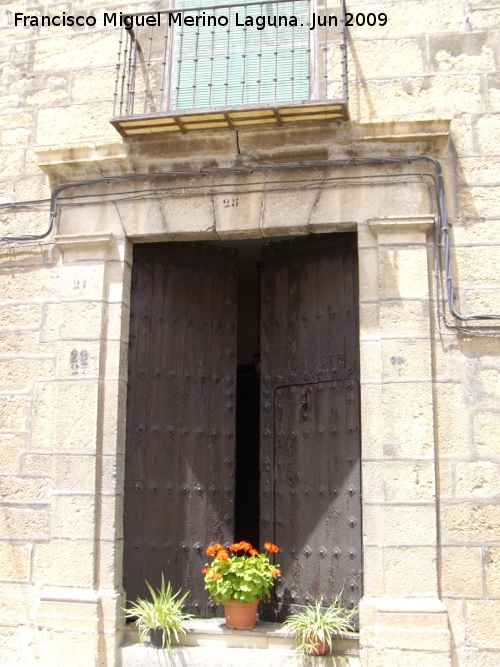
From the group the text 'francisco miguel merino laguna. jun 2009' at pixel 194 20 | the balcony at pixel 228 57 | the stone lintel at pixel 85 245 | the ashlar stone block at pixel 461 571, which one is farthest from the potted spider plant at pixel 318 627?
the text 'francisco miguel merino laguna. jun 2009' at pixel 194 20

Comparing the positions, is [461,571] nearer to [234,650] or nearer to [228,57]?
[234,650]

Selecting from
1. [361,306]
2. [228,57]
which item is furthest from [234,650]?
[228,57]

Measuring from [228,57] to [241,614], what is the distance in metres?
3.50

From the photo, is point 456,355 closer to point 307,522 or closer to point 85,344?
point 307,522

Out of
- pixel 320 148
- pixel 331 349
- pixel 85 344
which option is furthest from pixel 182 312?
pixel 320 148

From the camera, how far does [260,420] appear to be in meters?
5.00

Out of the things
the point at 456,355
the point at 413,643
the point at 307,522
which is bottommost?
the point at 413,643

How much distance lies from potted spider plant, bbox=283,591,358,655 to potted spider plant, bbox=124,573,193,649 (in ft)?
2.08

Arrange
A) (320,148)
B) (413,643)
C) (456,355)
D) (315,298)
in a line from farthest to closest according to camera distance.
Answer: (315,298) → (320,148) → (456,355) → (413,643)

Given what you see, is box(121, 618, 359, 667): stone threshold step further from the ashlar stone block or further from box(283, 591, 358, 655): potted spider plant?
the ashlar stone block

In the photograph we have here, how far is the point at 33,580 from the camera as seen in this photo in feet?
15.0

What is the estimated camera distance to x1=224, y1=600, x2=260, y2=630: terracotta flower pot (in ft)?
14.6

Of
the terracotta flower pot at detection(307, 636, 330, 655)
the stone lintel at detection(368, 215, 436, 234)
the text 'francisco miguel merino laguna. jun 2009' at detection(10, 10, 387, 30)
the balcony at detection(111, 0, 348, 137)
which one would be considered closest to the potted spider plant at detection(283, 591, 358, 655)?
the terracotta flower pot at detection(307, 636, 330, 655)

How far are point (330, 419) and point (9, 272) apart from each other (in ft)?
7.58
